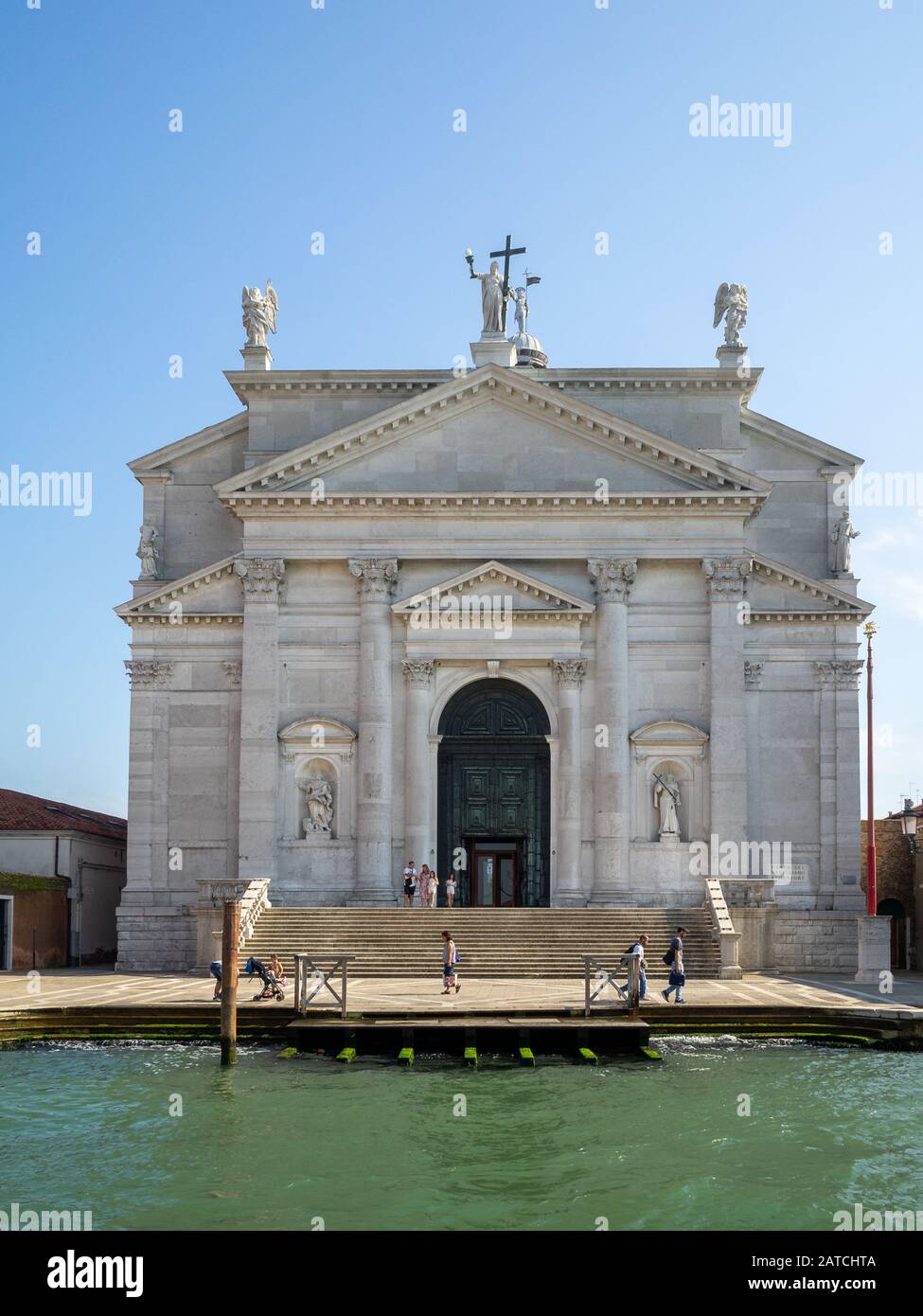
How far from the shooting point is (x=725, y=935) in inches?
1435

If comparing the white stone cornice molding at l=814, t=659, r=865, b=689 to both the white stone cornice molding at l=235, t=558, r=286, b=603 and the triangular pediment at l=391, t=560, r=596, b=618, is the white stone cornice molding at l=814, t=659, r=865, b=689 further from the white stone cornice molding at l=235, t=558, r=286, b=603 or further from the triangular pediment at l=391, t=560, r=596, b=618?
the white stone cornice molding at l=235, t=558, r=286, b=603

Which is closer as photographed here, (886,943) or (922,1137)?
(922,1137)

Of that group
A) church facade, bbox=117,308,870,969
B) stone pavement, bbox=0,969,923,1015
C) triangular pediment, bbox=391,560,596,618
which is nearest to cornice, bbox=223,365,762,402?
church facade, bbox=117,308,870,969

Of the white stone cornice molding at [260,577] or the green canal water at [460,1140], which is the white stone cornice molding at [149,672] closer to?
the white stone cornice molding at [260,577]

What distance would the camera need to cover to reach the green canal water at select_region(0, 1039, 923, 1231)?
1714 cm

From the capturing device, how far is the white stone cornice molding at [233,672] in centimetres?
4459

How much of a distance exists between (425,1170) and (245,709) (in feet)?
83.4

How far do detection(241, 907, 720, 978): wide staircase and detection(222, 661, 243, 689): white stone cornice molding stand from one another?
26.0 feet

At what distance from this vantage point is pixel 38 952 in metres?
44.6

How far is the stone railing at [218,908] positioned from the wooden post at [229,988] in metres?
9.42

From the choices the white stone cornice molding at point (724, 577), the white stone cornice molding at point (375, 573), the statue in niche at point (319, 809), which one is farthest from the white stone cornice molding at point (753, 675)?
the statue in niche at point (319, 809)
